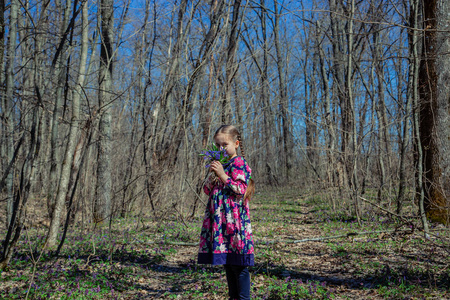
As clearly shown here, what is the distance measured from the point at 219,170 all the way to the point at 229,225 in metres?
0.48

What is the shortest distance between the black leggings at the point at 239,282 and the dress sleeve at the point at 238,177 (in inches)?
25.8

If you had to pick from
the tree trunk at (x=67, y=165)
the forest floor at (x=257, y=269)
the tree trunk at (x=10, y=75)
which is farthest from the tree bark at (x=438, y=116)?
the tree trunk at (x=10, y=75)

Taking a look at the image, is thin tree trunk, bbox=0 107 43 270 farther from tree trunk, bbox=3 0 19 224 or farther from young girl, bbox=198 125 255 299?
young girl, bbox=198 125 255 299

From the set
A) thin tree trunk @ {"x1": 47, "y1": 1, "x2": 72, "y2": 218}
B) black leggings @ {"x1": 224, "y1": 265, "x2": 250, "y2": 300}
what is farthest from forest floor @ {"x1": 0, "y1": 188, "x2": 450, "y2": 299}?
thin tree trunk @ {"x1": 47, "y1": 1, "x2": 72, "y2": 218}

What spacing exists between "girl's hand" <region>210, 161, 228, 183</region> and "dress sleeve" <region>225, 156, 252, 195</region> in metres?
0.04

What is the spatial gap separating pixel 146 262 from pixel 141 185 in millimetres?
4740

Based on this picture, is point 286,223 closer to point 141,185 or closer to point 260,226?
point 260,226

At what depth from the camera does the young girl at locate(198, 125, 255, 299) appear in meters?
2.86

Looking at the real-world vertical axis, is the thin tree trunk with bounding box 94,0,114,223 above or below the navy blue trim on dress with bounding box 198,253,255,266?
above

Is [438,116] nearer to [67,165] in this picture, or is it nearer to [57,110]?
[67,165]

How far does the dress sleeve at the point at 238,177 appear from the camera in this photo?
291 centimetres

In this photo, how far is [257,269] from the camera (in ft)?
15.0

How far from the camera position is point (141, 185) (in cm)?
957

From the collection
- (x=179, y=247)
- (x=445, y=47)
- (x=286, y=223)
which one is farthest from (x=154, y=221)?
(x=445, y=47)
